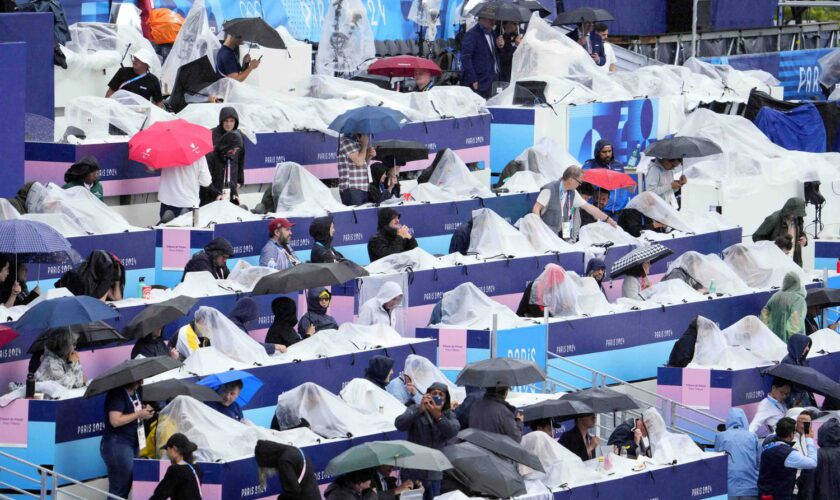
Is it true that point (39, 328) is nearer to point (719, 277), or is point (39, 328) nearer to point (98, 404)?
point (98, 404)

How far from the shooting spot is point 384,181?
22.5 metres

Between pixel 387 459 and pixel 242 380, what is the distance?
83.8 inches

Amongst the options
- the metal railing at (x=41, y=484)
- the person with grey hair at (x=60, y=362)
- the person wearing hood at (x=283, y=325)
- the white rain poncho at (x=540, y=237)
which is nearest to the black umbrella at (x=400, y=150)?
the white rain poncho at (x=540, y=237)

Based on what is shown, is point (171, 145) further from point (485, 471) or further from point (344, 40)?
point (344, 40)

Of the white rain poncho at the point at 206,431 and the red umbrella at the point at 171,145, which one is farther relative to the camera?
the red umbrella at the point at 171,145

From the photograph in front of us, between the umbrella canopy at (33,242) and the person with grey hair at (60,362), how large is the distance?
1.43 metres

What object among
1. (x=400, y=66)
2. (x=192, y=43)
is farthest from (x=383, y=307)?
(x=400, y=66)

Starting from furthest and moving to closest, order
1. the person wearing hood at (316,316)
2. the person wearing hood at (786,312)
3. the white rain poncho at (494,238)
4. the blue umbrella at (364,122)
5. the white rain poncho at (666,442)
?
the blue umbrella at (364,122), the white rain poncho at (494,238), the person wearing hood at (786,312), the person wearing hood at (316,316), the white rain poncho at (666,442)

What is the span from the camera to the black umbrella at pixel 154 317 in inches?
626

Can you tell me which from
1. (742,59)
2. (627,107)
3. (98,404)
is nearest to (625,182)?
(627,107)

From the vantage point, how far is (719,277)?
21516mm

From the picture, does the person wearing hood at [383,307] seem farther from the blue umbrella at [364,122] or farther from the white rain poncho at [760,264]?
the white rain poncho at [760,264]

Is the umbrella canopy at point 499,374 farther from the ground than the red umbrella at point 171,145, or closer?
closer

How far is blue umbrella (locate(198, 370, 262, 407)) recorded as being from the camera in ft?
50.6
